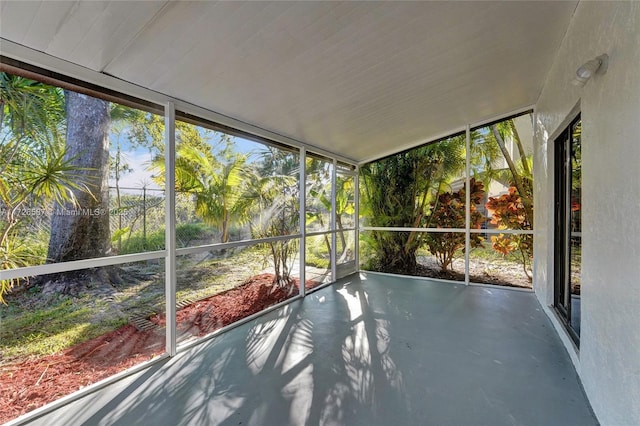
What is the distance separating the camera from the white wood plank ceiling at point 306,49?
168 cm

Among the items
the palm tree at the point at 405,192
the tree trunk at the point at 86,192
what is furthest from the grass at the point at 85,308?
the palm tree at the point at 405,192

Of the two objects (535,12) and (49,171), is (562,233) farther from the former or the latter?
(49,171)

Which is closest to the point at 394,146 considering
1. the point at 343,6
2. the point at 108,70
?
the point at 343,6

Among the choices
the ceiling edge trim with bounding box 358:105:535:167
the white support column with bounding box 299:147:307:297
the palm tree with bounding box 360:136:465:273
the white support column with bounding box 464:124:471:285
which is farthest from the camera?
the palm tree with bounding box 360:136:465:273

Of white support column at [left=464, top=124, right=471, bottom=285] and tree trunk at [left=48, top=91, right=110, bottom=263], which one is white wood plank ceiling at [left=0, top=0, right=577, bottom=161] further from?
white support column at [left=464, top=124, right=471, bottom=285]

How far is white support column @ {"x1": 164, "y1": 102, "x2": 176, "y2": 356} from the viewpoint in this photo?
2660 millimetres

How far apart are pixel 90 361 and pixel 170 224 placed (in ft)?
3.96

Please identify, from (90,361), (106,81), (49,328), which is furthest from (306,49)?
(90,361)

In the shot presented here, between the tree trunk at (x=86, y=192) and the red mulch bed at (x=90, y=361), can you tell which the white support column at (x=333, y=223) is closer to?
the red mulch bed at (x=90, y=361)

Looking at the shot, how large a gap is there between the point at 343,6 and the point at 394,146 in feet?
13.0

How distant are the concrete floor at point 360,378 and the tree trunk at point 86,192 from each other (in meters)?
1.12

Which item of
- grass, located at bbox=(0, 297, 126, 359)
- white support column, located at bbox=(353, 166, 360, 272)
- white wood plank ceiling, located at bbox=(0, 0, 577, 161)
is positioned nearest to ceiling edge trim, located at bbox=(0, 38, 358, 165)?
white wood plank ceiling, located at bbox=(0, 0, 577, 161)

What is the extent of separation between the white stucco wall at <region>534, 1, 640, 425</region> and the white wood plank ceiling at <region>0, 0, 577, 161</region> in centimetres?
76

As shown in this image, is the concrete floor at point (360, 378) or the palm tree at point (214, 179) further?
the palm tree at point (214, 179)
